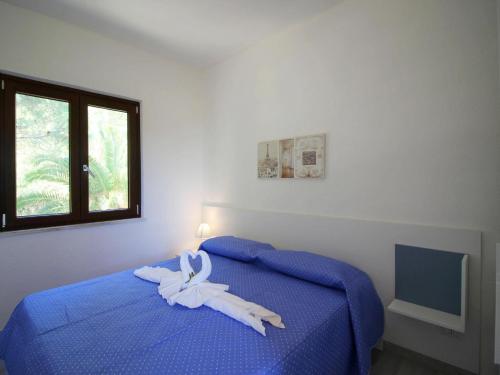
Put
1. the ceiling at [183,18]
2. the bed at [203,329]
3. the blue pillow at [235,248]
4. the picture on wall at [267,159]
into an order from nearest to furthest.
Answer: the bed at [203,329]
the ceiling at [183,18]
the blue pillow at [235,248]
the picture on wall at [267,159]

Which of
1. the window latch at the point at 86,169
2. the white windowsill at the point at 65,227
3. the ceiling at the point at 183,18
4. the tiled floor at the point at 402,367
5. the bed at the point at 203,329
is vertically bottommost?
the tiled floor at the point at 402,367

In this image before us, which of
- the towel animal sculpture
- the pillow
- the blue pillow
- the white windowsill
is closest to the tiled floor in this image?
the pillow

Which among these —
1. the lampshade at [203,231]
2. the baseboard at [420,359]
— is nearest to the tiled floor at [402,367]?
the baseboard at [420,359]

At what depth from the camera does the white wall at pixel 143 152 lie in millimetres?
2201

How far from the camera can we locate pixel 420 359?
1.86 metres

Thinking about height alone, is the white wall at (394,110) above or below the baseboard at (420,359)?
above

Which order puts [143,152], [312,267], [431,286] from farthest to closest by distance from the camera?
1. [143,152]
2. [312,267]
3. [431,286]

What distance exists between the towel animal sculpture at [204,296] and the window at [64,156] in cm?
109

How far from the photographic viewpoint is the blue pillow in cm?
231

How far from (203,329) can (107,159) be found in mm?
2165

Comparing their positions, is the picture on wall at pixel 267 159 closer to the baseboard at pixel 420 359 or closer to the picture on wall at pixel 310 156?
the picture on wall at pixel 310 156

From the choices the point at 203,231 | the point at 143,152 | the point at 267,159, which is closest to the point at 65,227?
the point at 143,152

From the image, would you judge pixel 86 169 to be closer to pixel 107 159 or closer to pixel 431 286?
pixel 107 159

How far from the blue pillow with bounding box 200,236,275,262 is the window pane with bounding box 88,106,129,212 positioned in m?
1.11
